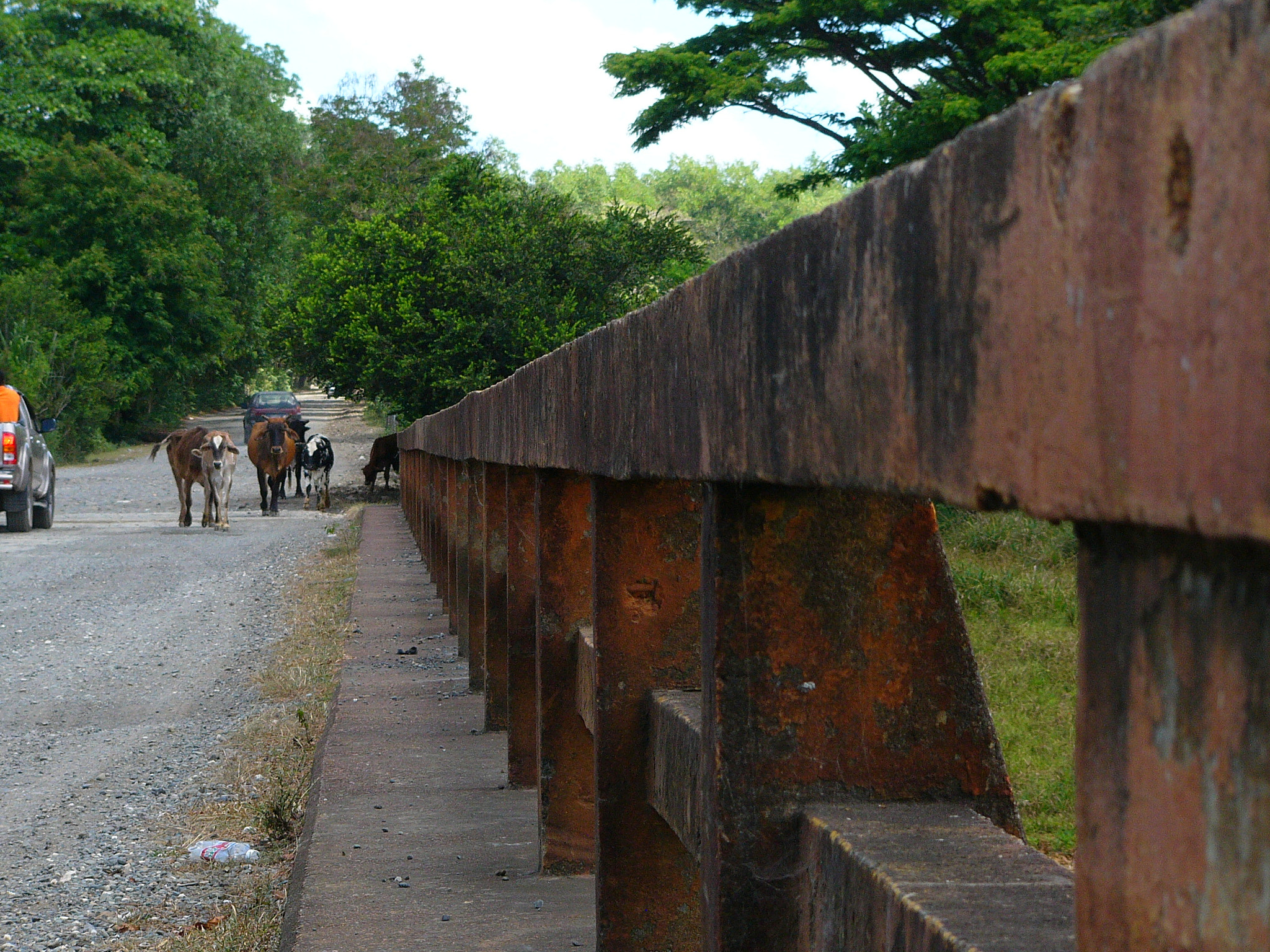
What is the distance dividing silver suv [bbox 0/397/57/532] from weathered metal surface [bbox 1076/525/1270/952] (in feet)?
67.4

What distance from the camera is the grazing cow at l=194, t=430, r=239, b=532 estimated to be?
21.8 metres

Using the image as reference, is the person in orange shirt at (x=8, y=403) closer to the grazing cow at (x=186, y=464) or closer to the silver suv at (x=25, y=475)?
the silver suv at (x=25, y=475)

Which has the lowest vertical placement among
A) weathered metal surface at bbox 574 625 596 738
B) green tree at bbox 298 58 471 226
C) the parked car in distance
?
weathered metal surface at bbox 574 625 596 738

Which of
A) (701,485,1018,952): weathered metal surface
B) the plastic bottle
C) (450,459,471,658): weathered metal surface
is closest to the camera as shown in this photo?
(701,485,1018,952): weathered metal surface

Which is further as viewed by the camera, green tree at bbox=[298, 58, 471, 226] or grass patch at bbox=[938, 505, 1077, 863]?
green tree at bbox=[298, 58, 471, 226]

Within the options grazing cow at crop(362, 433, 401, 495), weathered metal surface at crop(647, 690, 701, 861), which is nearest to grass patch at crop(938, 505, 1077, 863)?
weathered metal surface at crop(647, 690, 701, 861)

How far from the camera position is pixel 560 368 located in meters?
2.96

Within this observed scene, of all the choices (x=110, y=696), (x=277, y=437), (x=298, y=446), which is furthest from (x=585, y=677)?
(x=298, y=446)

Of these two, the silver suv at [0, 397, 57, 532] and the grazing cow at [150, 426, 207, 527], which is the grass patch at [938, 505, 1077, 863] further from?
the grazing cow at [150, 426, 207, 527]

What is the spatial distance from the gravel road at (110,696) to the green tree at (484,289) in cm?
454

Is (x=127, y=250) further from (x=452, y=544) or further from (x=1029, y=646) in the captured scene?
(x=1029, y=646)

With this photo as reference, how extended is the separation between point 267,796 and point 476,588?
139 centimetres

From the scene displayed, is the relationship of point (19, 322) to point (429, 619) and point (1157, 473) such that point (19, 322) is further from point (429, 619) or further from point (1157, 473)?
point (1157, 473)

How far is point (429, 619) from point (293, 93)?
7452cm
